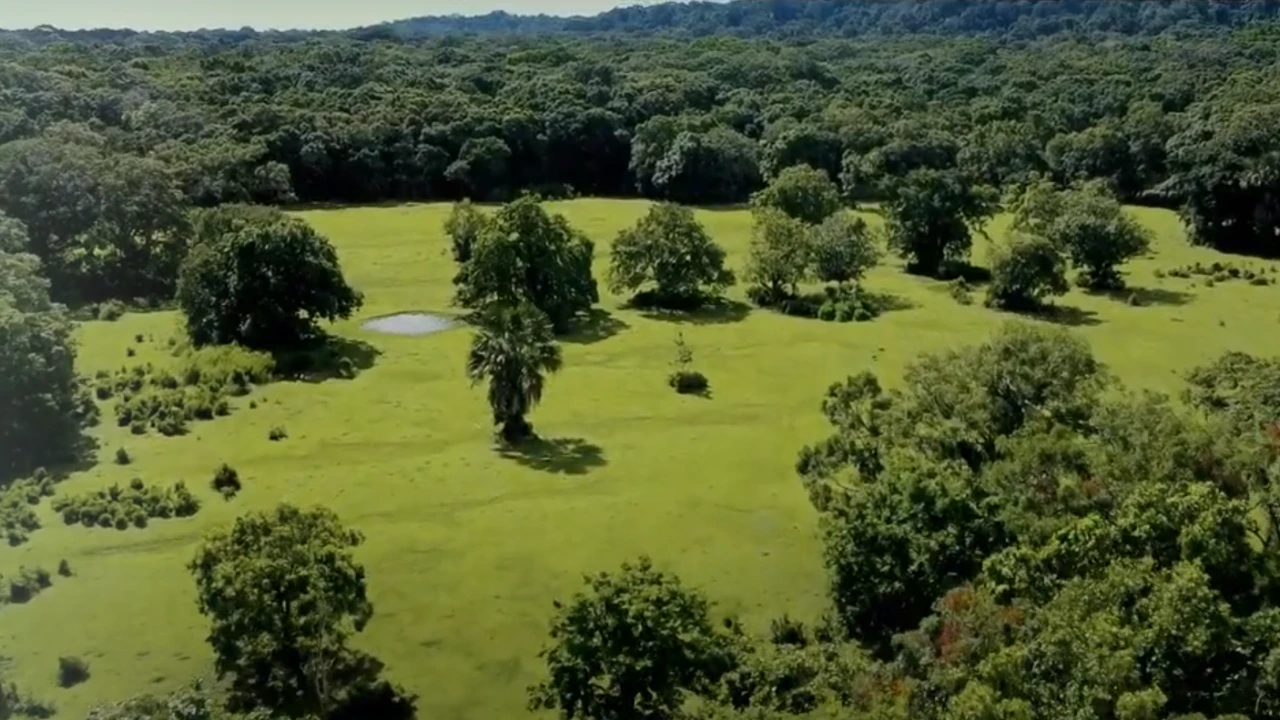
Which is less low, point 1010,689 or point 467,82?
point 467,82

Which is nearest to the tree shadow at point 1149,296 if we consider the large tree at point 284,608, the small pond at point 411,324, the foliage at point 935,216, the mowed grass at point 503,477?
the mowed grass at point 503,477

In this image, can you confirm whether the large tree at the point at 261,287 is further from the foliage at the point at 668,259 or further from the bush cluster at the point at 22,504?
the foliage at the point at 668,259

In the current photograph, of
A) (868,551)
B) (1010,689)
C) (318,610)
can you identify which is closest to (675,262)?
(868,551)

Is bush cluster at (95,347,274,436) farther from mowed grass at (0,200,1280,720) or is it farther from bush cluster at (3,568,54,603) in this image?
bush cluster at (3,568,54,603)

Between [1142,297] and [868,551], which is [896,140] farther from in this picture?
[868,551]

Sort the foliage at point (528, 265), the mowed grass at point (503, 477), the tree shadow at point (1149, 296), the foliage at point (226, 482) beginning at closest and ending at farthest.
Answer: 1. the mowed grass at point (503, 477)
2. the foliage at point (226, 482)
3. the foliage at point (528, 265)
4. the tree shadow at point (1149, 296)

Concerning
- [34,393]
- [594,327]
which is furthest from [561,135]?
[34,393]
